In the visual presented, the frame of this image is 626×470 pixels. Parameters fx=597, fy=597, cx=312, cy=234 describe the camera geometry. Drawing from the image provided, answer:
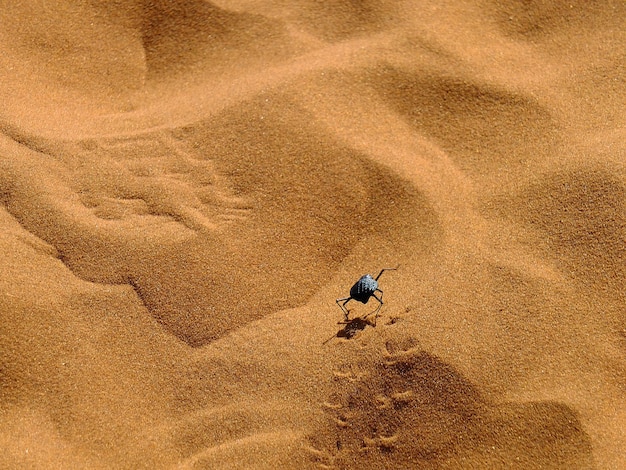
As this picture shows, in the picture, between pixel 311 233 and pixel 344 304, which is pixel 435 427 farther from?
pixel 311 233

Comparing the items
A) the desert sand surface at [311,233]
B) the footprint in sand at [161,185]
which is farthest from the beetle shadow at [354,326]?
the footprint in sand at [161,185]

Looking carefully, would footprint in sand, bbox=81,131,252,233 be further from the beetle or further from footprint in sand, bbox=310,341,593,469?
footprint in sand, bbox=310,341,593,469

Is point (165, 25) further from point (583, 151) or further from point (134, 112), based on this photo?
point (583, 151)

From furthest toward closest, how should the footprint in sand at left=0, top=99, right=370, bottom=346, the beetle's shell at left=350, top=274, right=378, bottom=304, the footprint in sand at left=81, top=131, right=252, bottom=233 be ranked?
the footprint in sand at left=81, top=131, right=252, bottom=233, the footprint in sand at left=0, top=99, right=370, bottom=346, the beetle's shell at left=350, top=274, right=378, bottom=304

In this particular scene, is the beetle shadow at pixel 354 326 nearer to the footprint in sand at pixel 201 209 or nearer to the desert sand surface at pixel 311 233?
the desert sand surface at pixel 311 233

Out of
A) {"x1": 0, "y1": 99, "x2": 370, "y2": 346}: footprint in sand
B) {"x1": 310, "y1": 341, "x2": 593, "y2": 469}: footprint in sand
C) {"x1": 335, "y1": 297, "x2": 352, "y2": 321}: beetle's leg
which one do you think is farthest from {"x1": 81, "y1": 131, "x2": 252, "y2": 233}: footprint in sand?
{"x1": 310, "y1": 341, "x2": 593, "y2": 469}: footprint in sand
